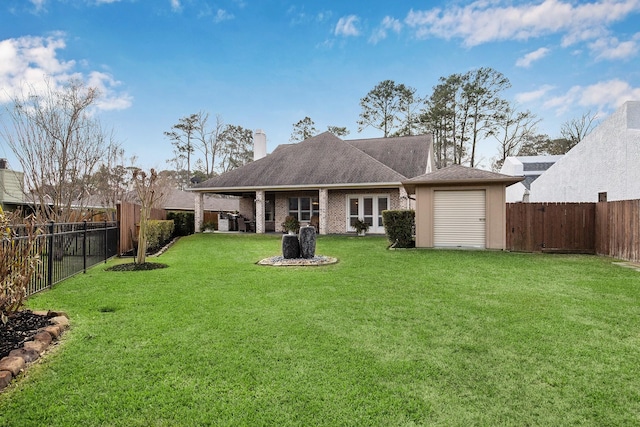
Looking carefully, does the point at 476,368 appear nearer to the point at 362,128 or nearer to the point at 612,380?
the point at 612,380

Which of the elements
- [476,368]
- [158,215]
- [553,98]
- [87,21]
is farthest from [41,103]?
[553,98]

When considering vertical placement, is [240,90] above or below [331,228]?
above

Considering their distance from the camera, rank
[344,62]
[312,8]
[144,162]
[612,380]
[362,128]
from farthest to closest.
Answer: [362,128] → [144,162] → [344,62] → [312,8] → [612,380]

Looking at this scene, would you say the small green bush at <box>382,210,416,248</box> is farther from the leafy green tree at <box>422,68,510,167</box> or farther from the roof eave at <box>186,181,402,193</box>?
the leafy green tree at <box>422,68,510,167</box>

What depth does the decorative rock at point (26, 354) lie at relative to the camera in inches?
127

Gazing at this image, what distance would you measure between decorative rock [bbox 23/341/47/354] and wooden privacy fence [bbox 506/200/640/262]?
1267 centimetres

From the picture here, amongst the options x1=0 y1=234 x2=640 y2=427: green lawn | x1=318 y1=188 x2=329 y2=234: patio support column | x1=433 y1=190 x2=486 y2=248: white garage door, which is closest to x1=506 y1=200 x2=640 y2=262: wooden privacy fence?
x1=433 y1=190 x2=486 y2=248: white garage door

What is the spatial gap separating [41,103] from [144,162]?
1285 cm

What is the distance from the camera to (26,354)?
328 centimetres

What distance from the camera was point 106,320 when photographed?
4.50 m

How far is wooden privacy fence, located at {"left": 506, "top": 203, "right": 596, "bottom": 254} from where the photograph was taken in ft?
38.1

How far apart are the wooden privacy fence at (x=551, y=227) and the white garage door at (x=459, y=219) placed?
0.98 m

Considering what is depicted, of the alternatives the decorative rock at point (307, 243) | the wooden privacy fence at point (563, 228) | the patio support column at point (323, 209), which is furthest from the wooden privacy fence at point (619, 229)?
the patio support column at point (323, 209)

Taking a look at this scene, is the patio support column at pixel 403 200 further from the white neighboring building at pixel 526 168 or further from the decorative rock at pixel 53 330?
the decorative rock at pixel 53 330
